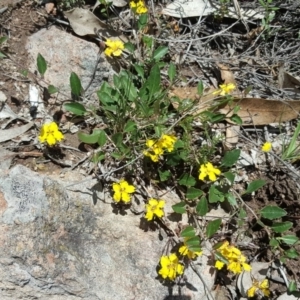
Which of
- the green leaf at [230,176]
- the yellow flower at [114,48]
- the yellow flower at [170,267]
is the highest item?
the yellow flower at [114,48]

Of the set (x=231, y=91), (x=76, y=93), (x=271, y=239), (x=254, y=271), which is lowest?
(x=254, y=271)

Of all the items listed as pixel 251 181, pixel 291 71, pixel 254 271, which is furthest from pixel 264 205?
pixel 291 71

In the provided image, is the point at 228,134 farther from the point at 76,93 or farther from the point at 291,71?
the point at 76,93

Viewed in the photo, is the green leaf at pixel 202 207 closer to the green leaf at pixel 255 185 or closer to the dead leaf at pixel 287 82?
the green leaf at pixel 255 185

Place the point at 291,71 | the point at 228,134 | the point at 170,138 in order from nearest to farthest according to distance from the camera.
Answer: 1. the point at 170,138
2. the point at 228,134
3. the point at 291,71

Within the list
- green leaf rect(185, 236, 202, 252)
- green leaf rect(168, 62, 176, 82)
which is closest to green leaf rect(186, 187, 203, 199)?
green leaf rect(185, 236, 202, 252)

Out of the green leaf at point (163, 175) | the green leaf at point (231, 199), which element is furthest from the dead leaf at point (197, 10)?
the green leaf at point (231, 199)

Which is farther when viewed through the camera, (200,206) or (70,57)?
(70,57)
